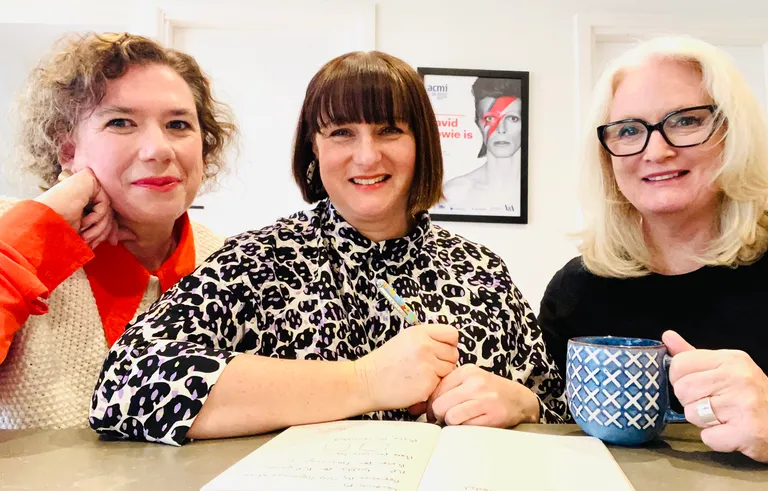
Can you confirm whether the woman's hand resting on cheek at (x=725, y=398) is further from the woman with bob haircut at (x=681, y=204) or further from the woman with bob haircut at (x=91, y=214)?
the woman with bob haircut at (x=91, y=214)

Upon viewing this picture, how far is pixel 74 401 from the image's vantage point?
35.7 inches

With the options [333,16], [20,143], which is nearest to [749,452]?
[20,143]

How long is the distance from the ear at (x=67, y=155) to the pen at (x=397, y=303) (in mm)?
661

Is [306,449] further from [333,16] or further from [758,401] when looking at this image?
[333,16]

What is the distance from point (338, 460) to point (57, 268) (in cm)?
60

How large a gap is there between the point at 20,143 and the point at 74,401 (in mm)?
572

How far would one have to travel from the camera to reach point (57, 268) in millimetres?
906

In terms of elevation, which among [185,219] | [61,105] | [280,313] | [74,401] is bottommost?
[74,401]

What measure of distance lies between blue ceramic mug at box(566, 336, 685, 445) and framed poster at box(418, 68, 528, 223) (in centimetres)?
165

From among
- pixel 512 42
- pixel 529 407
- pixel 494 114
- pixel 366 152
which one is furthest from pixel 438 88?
pixel 529 407

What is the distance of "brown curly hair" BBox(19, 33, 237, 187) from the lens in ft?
3.45

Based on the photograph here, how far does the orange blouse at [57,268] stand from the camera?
80 centimetres

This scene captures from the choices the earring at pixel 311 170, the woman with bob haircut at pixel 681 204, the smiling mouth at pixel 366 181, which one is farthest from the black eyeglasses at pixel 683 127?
the earring at pixel 311 170

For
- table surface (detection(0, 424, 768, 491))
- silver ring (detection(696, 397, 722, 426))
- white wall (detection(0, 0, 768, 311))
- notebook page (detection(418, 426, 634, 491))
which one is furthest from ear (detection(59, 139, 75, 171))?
white wall (detection(0, 0, 768, 311))
